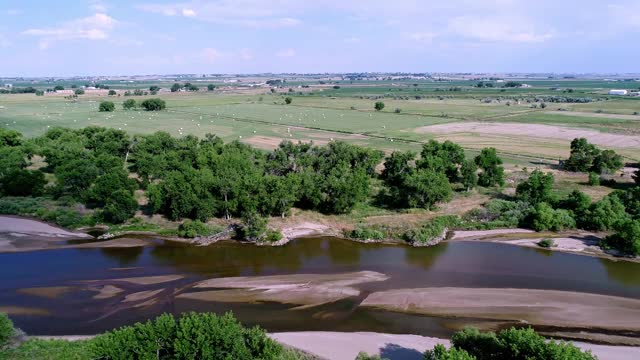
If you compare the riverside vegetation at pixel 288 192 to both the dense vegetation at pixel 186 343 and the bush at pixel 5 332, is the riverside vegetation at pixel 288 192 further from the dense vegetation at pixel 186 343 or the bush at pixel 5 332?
the dense vegetation at pixel 186 343

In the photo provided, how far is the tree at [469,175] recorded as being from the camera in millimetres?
61500

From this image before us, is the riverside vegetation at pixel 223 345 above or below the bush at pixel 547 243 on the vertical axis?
above

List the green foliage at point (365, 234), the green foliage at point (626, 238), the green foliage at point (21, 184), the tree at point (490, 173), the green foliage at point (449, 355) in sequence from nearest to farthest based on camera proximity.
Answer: the green foliage at point (449, 355) → the green foliage at point (626, 238) → the green foliage at point (365, 234) → the green foliage at point (21, 184) → the tree at point (490, 173)

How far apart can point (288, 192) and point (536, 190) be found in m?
28.3

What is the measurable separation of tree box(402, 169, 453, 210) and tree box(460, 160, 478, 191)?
6.62 meters

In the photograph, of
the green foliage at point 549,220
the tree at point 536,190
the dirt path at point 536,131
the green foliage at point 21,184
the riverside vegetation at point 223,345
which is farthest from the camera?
the dirt path at point 536,131

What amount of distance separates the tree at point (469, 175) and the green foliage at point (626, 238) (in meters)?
18.7

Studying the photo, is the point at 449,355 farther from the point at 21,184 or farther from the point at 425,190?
the point at 21,184

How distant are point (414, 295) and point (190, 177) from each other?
28.0m

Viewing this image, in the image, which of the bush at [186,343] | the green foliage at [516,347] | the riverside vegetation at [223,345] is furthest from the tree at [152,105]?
the green foliage at [516,347]

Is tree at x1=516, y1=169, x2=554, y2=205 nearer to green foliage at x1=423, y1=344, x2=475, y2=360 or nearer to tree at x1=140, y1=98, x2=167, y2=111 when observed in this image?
green foliage at x1=423, y1=344, x2=475, y2=360

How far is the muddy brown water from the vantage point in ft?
108

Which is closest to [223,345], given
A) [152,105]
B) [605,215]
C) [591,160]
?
[605,215]

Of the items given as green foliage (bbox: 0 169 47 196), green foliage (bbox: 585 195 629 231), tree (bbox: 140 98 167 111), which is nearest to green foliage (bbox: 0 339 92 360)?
green foliage (bbox: 0 169 47 196)
